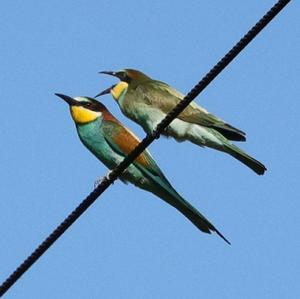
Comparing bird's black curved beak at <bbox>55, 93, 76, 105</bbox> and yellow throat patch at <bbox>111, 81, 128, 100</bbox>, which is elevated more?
yellow throat patch at <bbox>111, 81, 128, 100</bbox>

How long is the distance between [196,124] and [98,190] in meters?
1.73

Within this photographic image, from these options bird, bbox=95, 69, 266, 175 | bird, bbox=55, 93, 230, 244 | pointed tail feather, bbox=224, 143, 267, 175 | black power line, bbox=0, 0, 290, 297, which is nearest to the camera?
black power line, bbox=0, 0, 290, 297

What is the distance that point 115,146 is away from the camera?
4953 mm

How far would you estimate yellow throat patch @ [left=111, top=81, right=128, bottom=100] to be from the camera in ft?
18.0

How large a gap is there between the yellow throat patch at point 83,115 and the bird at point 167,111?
0.26 m

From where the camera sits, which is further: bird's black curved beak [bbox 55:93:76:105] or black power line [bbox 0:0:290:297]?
bird's black curved beak [bbox 55:93:76:105]

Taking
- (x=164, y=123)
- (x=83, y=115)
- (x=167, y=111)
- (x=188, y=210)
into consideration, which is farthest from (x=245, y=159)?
Result: (x=164, y=123)

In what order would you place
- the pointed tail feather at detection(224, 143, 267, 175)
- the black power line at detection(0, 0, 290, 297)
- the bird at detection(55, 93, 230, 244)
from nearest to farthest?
the black power line at detection(0, 0, 290, 297) < the pointed tail feather at detection(224, 143, 267, 175) < the bird at detection(55, 93, 230, 244)

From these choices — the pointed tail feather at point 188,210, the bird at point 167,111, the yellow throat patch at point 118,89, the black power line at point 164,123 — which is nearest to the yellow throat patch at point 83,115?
the bird at point 167,111

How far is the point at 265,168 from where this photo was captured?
454 cm

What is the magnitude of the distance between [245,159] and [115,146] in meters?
0.70

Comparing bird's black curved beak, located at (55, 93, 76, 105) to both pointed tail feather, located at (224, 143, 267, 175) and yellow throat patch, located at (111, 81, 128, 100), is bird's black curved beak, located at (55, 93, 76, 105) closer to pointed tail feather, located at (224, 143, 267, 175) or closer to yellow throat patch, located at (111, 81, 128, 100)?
yellow throat patch, located at (111, 81, 128, 100)

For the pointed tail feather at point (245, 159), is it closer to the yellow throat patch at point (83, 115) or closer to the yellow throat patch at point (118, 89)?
the yellow throat patch at point (83, 115)

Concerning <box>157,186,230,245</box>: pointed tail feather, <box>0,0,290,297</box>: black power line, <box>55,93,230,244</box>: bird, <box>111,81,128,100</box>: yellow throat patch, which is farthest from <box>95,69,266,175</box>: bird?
<box>0,0,290,297</box>: black power line
